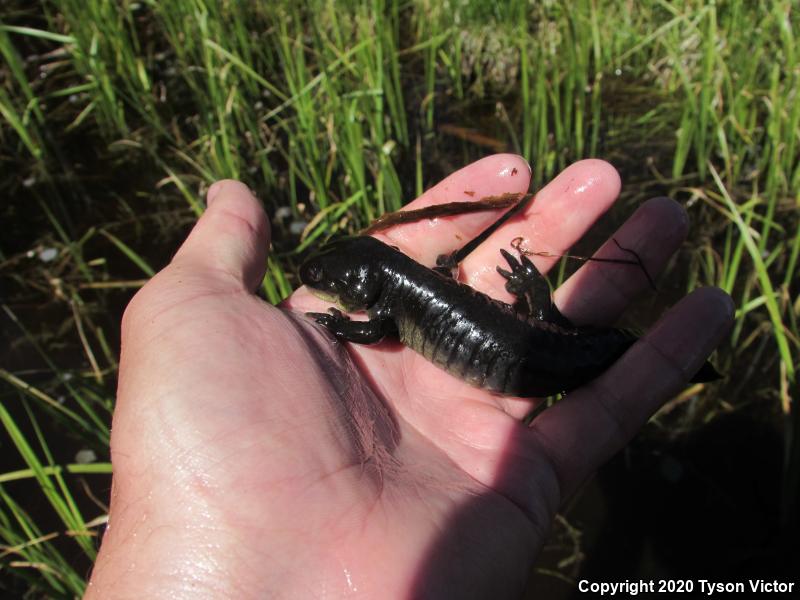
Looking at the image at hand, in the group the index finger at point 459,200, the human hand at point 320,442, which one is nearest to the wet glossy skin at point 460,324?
the human hand at point 320,442

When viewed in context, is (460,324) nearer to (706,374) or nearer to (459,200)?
(459,200)

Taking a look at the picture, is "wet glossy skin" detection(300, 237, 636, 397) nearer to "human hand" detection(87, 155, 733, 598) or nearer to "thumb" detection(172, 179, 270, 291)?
"human hand" detection(87, 155, 733, 598)

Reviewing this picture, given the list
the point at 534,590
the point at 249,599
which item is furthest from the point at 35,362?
the point at 534,590

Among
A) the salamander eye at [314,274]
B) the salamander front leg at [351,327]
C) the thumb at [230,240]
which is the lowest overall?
the salamander front leg at [351,327]

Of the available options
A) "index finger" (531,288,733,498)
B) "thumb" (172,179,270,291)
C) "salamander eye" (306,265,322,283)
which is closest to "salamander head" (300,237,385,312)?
"salamander eye" (306,265,322,283)

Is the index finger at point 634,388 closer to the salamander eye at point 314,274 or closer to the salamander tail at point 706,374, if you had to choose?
the salamander tail at point 706,374

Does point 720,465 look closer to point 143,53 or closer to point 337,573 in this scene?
point 337,573
